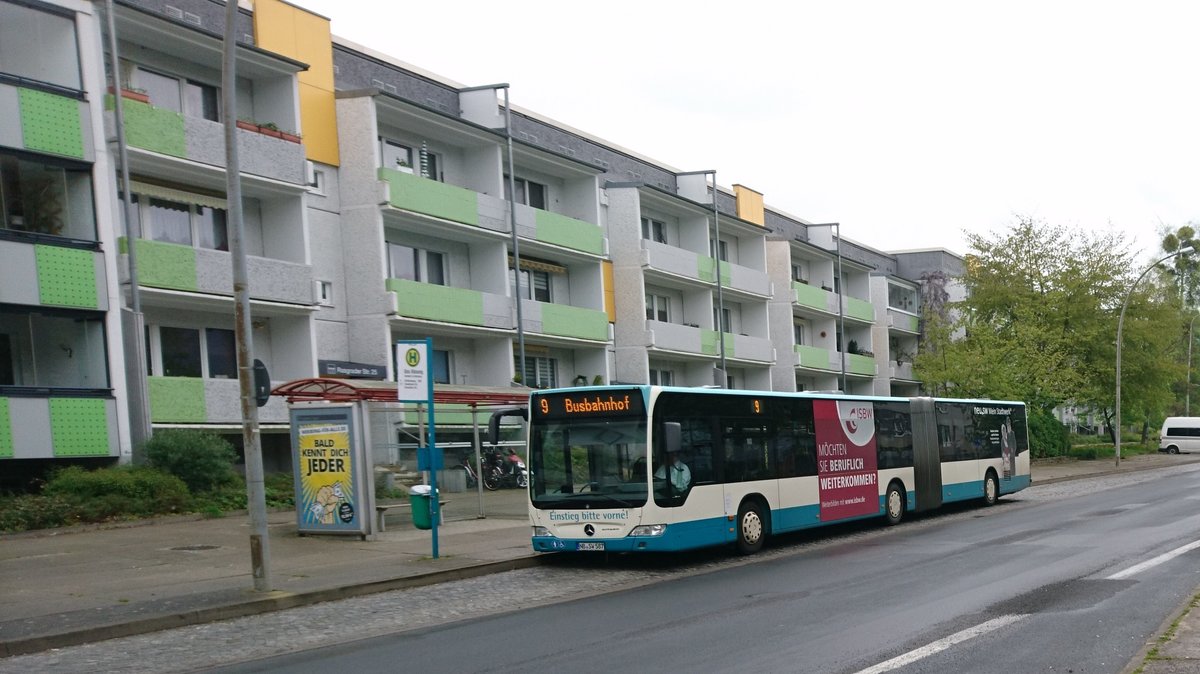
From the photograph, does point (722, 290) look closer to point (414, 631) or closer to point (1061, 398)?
point (1061, 398)

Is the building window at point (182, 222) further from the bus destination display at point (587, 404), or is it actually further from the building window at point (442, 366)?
the bus destination display at point (587, 404)

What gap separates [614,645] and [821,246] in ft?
177

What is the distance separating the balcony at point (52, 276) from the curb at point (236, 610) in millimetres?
11204

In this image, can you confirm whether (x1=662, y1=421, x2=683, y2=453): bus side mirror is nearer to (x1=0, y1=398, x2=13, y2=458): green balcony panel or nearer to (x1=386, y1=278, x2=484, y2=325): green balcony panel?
(x1=0, y1=398, x2=13, y2=458): green balcony panel

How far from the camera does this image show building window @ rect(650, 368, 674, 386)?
149ft

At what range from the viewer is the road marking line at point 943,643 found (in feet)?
28.6

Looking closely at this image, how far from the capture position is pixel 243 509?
2288cm

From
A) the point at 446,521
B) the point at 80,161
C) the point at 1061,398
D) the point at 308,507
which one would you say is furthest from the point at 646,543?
the point at 1061,398

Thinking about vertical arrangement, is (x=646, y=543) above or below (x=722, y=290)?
below

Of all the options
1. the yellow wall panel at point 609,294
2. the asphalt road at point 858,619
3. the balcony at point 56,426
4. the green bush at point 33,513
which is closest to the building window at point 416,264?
the yellow wall panel at point 609,294

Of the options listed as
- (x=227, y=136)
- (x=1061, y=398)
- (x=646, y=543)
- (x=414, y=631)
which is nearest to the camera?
(x=414, y=631)

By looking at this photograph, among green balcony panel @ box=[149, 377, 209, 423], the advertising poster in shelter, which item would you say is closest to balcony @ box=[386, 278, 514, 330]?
green balcony panel @ box=[149, 377, 209, 423]

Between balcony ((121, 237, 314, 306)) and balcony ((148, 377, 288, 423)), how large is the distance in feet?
6.57

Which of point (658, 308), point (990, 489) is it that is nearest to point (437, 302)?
point (990, 489)
